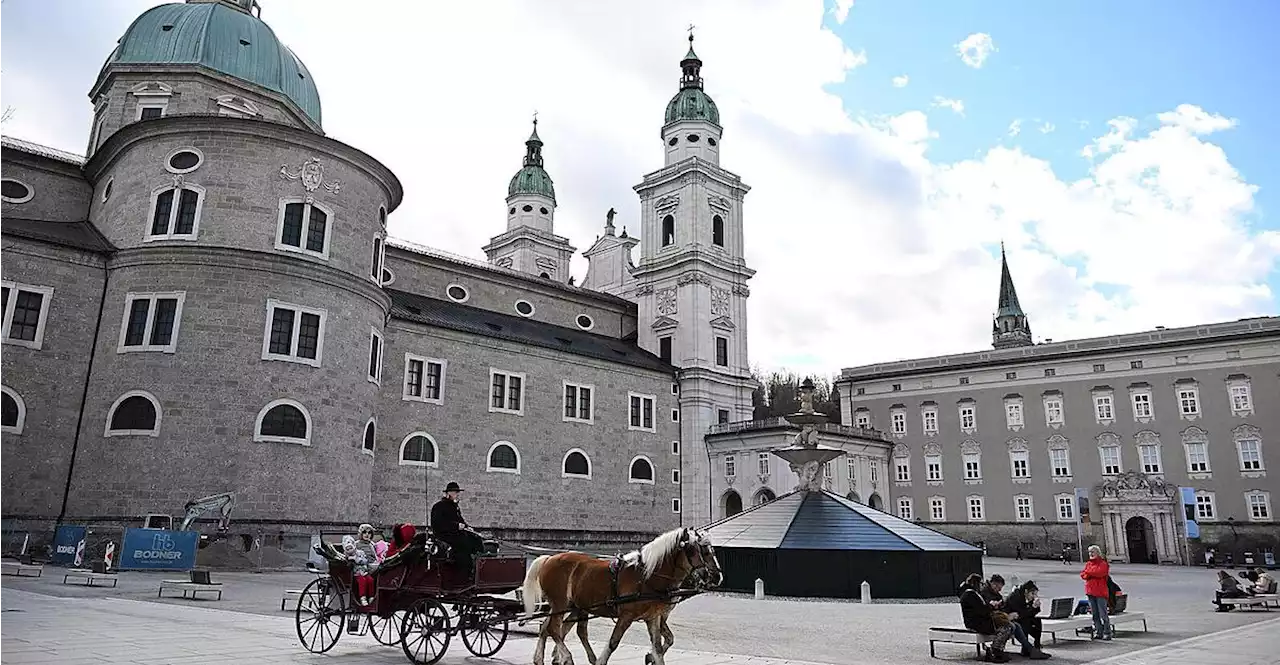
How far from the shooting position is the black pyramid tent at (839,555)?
19.2m

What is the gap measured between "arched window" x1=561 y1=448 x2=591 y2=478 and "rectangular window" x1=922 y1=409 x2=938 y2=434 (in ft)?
83.0

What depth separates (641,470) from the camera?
1754 inches

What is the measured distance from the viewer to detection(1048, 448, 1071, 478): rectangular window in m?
48.0

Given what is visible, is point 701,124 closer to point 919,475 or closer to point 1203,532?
point 919,475

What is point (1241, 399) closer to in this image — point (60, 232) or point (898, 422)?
point (898, 422)

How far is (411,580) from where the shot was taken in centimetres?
924

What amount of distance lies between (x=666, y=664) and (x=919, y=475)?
4791 cm

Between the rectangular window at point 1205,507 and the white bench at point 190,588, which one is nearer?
the white bench at point 190,588

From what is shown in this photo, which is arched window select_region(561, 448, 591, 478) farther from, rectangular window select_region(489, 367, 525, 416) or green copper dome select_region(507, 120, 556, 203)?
green copper dome select_region(507, 120, 556, 203)

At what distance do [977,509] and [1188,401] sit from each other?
1345cm

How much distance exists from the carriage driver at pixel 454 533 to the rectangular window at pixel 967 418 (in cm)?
4858

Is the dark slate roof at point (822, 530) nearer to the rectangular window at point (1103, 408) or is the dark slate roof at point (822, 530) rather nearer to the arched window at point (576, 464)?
the arched window at point (576, 464)

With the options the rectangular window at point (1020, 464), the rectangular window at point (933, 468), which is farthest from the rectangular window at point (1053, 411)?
the rectangular window at point (933, 468)

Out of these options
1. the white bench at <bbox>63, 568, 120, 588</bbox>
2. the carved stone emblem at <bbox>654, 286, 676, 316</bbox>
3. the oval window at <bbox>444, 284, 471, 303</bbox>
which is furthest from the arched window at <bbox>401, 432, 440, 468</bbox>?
the carved stone emblem at <bbox>654, 286, 676, 316</bbox>
